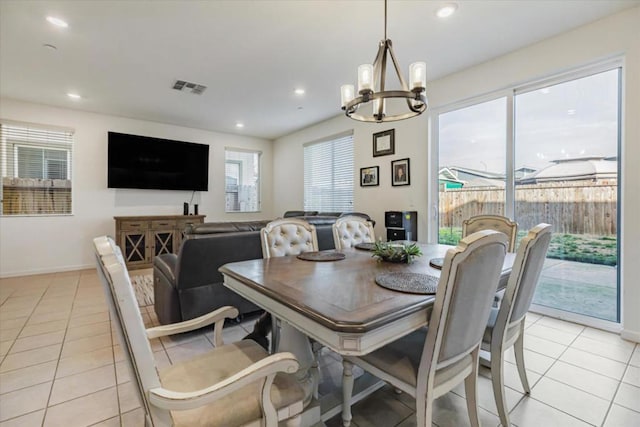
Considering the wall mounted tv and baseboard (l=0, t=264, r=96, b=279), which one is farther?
the wall mounted tv

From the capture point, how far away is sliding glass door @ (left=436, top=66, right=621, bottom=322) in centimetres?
271

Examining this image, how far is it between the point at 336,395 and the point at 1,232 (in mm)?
5660

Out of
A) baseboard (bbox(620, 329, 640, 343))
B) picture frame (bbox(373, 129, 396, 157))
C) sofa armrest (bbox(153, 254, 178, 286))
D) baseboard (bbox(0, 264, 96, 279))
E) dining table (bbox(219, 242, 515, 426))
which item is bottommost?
baseboard (bbox(620, 329, 640, 343))

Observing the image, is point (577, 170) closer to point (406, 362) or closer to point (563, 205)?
point (563, 205)

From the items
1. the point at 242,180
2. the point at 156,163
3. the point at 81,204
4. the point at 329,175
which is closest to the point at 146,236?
the point at 81,204

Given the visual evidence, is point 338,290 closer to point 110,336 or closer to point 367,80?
point 367,80

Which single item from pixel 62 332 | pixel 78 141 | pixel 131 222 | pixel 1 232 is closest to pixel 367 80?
pixel 62 332

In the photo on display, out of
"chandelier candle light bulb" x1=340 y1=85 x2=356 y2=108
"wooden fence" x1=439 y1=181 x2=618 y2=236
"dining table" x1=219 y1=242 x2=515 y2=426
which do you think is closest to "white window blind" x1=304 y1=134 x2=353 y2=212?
"wooden fence" x1=439 y1=181 x2=618 y2=236

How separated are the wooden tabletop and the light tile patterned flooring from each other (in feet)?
2.48

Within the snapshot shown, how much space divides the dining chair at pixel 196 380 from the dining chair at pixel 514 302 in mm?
1074

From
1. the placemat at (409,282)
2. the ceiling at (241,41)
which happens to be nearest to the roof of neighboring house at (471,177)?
the ceiling at (241,41)

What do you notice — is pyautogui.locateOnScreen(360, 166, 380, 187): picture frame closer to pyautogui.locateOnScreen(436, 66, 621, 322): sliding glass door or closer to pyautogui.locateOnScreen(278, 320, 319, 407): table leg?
pyautogui.locateOnScreen(436, 66, 621, 322): sliding glass door

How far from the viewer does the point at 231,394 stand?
103 cm

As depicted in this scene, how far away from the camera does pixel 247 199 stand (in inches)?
A: 272
